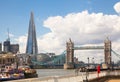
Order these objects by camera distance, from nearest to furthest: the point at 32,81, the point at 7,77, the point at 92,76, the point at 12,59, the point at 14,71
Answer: the point at 32,81 → the point at 92,76 → the point at 7,77 → the point at 14,71 → the point at 12,59

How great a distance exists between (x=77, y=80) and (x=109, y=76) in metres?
27.5

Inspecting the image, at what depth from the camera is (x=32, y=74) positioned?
334 ft

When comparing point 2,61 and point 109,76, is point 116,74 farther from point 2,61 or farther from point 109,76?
point 2,61

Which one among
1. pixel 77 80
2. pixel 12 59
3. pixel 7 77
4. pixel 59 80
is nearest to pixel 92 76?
pixel 77 80

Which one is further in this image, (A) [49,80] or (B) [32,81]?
(A) [49,80]

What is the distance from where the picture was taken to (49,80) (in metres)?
22.8

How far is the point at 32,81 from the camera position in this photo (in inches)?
834

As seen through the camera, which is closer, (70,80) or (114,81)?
(70,80)

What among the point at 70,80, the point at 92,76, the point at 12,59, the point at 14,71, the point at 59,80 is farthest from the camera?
the point at 12,59

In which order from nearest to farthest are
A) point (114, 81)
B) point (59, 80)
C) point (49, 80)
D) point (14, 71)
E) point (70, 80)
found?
point (49, 80)
point (59, 80)
point (70, 80)
point (114, 81)
point (14, 71)

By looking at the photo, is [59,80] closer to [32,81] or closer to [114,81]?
[32,81]

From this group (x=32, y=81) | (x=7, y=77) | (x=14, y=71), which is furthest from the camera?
(x=14, y=71)

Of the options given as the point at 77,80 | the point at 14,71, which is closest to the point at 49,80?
the point at 77,80

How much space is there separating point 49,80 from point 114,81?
91.8 ft
